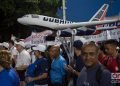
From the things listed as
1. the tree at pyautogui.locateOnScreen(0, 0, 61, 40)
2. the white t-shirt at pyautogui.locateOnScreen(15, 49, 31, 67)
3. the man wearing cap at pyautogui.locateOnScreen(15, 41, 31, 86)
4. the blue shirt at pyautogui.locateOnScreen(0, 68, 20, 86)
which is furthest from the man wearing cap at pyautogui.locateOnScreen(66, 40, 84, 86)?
the tree at pyautogui.locateOnScreen(0, 0, 61, 40)

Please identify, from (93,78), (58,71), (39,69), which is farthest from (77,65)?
(93,78)

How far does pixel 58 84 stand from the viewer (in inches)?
444

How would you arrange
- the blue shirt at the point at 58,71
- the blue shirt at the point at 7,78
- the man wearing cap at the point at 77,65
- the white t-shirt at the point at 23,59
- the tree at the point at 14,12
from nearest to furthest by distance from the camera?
1. the blue shirt at the point at 7,78
2. the man wearing cap at the point at 77,65
3. the blue shirt at the point at 58,71
4. the white t-shirt at the point at 23,59
5. the tree at the point at 14,12

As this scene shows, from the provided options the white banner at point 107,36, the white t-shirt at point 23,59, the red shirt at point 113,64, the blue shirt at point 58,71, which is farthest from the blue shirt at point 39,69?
the white t-shirt at point 23,59

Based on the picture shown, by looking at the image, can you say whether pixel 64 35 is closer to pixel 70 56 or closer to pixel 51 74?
pixel 70 56

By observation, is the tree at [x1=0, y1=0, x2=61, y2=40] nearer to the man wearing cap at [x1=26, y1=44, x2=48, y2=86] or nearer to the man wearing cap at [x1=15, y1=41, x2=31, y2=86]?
the man wearing cap at [x1=15, y1=41, x2=31, y2=86]

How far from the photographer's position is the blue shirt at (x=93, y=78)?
6.61 m

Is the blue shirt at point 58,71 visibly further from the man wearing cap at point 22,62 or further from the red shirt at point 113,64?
the man wearing cap at point 22,62

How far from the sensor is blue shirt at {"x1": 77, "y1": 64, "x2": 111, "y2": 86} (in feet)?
21.7

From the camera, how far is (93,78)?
671cm

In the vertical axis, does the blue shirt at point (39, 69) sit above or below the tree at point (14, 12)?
above

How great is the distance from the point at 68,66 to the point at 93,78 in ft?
13.8

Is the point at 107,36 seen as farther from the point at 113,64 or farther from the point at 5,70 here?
the point at 5,70

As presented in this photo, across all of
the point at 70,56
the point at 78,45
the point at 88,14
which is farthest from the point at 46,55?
the point at 88,14
